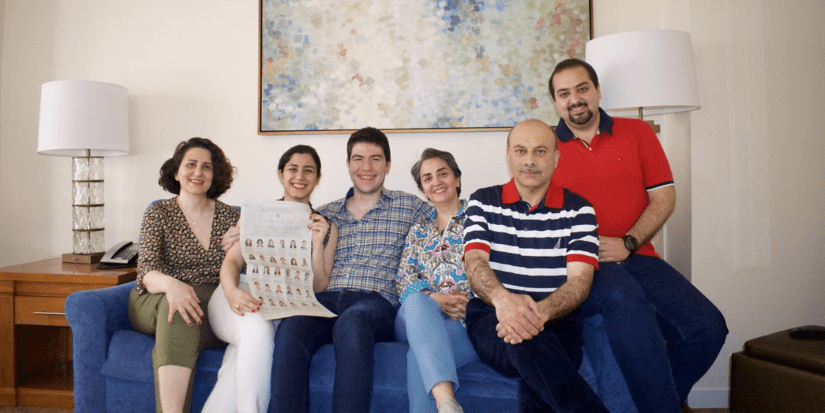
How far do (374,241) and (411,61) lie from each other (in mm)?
1113

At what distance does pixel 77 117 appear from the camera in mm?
2322

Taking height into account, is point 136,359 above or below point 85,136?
below

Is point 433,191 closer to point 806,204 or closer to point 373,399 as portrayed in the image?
point 373,399

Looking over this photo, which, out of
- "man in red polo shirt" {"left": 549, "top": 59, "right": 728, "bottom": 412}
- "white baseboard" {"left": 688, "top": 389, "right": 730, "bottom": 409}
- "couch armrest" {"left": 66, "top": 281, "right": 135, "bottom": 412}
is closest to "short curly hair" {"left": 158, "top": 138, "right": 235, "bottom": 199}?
"couch armrest" {"left": 66, "top": 281, "right": 135, "bottom": 412}

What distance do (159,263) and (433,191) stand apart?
1.02 meters

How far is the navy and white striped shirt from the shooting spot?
1497 millimetres

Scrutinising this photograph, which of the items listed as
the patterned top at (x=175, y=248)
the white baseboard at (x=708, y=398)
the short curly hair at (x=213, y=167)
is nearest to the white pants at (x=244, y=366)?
the patterned top at (x=175, y=248)

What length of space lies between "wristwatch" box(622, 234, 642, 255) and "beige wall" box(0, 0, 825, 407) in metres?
0.73

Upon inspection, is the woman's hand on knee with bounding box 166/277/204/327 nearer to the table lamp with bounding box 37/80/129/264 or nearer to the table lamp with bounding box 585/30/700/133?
the table lamp with bounding box 37/80/129/264

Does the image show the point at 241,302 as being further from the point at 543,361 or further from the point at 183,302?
the point at 543,361

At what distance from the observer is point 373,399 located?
157cm

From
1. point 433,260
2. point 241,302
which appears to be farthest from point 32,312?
point 433,260

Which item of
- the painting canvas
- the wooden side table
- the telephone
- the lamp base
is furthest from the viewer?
the painting canvas

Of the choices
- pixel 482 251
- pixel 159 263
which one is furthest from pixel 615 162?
pixel 159 263
